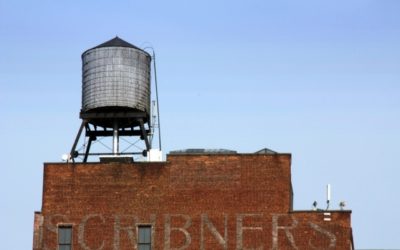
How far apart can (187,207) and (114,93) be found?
8364 mm

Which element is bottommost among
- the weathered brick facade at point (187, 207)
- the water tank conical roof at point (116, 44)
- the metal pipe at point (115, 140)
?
the weathered brick facade at point (187, 207)

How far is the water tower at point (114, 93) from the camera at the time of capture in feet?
242

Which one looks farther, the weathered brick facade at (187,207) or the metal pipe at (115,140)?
the metal pipe at (115,140)

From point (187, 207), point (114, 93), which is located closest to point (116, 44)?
point (114, 93)

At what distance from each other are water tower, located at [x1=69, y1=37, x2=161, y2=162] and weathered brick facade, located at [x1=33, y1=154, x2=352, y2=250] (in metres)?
2.73

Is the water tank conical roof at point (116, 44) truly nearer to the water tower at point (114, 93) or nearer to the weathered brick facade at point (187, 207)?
the water tower at point (114, 93)

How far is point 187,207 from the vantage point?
70.6 meters

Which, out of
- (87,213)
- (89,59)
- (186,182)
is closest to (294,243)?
(186,182)

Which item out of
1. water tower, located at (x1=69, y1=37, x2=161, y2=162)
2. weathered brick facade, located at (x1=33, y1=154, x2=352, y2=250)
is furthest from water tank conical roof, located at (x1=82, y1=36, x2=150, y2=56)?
weathered brick facade, located at (x1=33, y1=154, x2=352, y2=250)

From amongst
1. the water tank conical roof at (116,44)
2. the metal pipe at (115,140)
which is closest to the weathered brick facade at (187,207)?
the metal pipe at (115,140)

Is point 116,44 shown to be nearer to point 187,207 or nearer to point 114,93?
point 114,93

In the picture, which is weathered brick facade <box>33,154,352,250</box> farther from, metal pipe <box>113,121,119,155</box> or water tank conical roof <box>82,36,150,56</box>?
water tank conical roof <box>82,36,150,56</box>

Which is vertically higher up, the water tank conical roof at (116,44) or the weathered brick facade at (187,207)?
the water tank conical roof at (116,44)

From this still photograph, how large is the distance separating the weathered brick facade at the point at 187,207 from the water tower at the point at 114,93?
2725 mm
